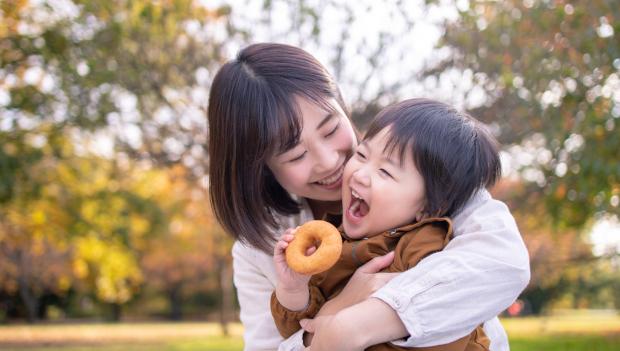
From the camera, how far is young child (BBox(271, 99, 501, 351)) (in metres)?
2.22

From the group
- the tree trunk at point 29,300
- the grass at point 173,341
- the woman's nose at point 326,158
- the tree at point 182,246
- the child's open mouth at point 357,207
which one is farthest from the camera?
the tree trunk at point 29,300

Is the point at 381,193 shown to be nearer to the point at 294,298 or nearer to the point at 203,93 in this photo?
the point at 294,298

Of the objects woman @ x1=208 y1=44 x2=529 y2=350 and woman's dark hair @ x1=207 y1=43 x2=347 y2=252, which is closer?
woman @ x1=208 y1=44 x2=529 y2=350

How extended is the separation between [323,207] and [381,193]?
650 millimetres

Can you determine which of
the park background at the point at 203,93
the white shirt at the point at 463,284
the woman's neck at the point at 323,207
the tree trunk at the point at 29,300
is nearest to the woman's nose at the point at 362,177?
the white shirt at the point at 463,284

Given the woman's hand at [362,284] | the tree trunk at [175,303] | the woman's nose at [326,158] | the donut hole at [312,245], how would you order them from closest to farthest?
the woman's hand at [362,284] < the donut hole at [312,245] < the woman's nose at [326,158] < the tree trunk at [175,303]

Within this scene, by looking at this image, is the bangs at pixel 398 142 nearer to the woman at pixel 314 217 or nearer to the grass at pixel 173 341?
the woman at pixel 314 217

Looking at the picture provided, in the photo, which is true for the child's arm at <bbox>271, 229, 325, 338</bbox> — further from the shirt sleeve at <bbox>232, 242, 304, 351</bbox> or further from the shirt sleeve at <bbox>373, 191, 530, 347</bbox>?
the shirt sleeve at <bbox>373, 191, 530, 347</bbox>

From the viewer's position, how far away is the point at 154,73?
9.06m

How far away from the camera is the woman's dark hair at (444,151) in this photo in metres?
2.23

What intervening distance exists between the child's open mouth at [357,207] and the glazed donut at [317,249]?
0.14m

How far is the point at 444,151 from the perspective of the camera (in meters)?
2.23

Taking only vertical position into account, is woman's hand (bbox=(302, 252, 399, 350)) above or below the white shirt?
below

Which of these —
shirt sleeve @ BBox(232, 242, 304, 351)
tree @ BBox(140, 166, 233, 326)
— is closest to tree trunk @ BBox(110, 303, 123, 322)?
tree @ BBox(140, 166, 233, 326)
